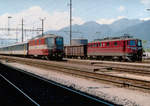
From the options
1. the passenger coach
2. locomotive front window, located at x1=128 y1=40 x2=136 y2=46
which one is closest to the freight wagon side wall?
the passenger coach

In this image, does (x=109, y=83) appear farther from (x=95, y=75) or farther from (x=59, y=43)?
(x=59, y=43)

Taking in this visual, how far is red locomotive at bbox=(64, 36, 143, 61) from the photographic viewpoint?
27719 millimetres

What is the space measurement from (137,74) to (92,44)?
19.9m

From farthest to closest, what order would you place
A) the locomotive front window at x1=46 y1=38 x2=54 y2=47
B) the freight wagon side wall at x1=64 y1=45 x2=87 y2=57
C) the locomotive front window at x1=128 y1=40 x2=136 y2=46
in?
the freight wagon side wall at x1=64 y1=45 x2=87 y2=57, the locomotive front window at x1=46 y1=38 x2=54 y2=47, the locomotive front window at x1=128 y1=40 x2=136 y2=46

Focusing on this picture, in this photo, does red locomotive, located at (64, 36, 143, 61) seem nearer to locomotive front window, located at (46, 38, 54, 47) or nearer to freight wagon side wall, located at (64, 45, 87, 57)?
freight wagon side wall, located at (64, 45, 87, 57)

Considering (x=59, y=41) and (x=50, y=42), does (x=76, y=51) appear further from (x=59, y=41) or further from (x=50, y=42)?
(x=50, y=42)

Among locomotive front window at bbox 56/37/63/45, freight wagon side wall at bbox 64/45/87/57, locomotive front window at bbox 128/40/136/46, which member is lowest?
freight wagon side wall at bbox 64/45/87/57

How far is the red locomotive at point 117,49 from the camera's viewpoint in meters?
27.7

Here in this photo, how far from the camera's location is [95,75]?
1441 centimetres

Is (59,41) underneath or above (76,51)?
above

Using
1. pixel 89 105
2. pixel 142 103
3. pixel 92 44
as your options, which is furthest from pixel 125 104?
pixel 92 44

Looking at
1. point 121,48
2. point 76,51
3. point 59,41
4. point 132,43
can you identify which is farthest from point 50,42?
point 132,43

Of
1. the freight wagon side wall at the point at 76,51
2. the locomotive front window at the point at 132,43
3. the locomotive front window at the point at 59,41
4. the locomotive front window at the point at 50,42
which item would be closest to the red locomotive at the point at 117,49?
the locomotive front window at the point at 132,43

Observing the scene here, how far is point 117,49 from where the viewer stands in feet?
94.9
